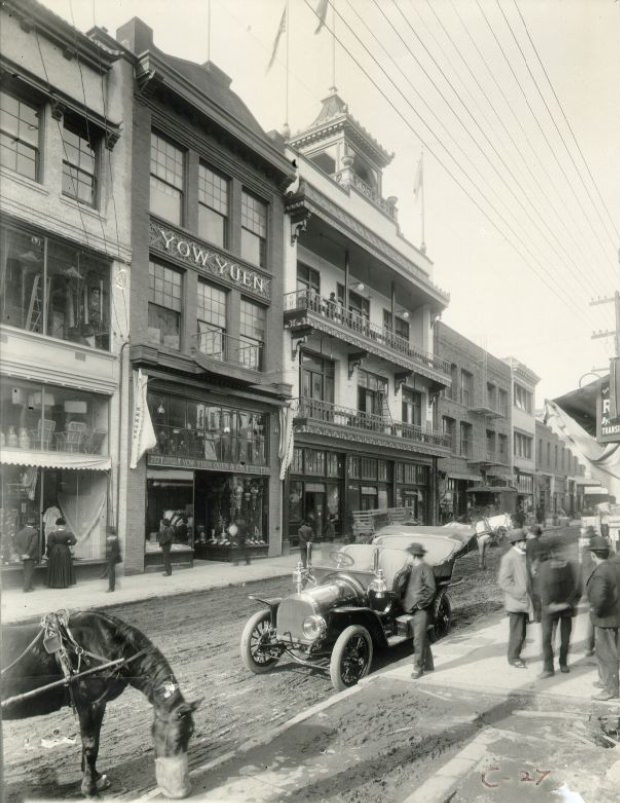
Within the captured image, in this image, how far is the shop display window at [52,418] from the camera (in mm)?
13438

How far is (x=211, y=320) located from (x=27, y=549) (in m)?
9.04

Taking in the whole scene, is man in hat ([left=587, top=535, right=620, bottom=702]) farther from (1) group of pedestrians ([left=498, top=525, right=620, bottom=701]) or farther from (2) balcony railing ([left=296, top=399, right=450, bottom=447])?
(2) balcony railing ([left=296, top=399, right=450, bottom=447])

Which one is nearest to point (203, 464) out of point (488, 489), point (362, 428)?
point (362, 428)

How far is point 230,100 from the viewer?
66.8ft

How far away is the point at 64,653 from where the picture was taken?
4453 millimetres

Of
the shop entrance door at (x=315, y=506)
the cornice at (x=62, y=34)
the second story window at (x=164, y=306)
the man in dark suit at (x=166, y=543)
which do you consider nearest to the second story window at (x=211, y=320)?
the second story window at (x=164, y=306)

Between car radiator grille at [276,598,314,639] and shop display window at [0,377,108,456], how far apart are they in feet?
26.0

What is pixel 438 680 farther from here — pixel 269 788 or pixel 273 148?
pixel 273 148

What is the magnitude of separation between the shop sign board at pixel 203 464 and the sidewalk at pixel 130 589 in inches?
112

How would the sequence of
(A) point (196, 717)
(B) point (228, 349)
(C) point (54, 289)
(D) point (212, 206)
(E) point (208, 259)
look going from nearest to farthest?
(A) point (196, 717)
(C) point (54, 289)
(E) point (208, 259)
(D) point (212, 206)
(B) point (228, 349)

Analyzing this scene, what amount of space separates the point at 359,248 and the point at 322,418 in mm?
7324

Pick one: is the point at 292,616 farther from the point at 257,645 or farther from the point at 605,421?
the point at 605,421

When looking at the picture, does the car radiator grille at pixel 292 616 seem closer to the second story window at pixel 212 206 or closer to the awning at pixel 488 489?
the second story window at pixel 212 206

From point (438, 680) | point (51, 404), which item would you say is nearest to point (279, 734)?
point (438, 680)
